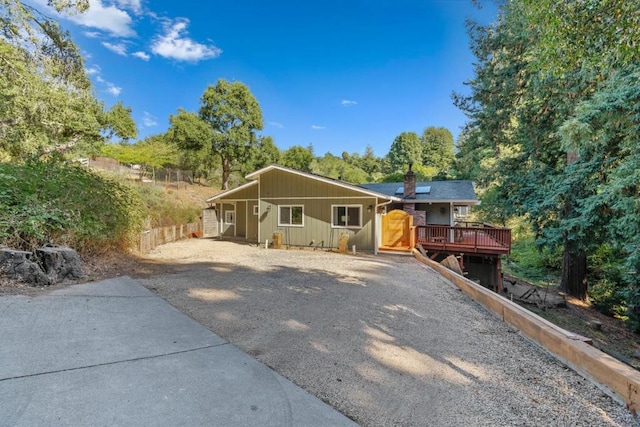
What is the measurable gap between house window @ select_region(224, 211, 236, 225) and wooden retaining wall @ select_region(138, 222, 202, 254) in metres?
1.78

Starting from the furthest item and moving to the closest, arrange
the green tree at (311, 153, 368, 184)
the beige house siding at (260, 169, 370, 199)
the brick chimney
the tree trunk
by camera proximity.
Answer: the green tree at (311, 153, 368, 184)
the brick chimney
the beige house siding at (260, 169, 370, 199)
the tree trunk

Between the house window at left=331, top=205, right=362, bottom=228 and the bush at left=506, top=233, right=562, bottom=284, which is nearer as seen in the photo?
the house window at left=331, top=205, right=362, bottom=228

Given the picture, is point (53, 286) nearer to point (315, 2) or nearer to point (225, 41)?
point (315, 2)

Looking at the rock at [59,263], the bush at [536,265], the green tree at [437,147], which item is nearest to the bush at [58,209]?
the rock at [59,263]

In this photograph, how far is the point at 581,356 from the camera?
118 inches

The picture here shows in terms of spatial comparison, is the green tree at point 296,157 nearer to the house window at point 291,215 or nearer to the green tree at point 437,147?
the house window at point 291,215

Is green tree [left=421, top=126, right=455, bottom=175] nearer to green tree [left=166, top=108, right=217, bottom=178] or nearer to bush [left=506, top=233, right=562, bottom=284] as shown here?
bush [left=506, top=233, right=562, bottom=284]

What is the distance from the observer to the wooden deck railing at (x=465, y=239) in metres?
11.0

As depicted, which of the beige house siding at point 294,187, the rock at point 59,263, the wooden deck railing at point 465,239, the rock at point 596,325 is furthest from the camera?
the beige house siding at point 294,187

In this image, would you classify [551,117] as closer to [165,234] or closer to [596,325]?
[596,325]

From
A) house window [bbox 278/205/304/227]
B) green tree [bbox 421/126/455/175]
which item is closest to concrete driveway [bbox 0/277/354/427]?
house window [bbox 278/205/304/227]

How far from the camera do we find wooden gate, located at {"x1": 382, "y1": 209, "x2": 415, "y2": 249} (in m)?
12.9

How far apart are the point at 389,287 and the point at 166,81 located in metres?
21.8

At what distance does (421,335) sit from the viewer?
3928 mm
